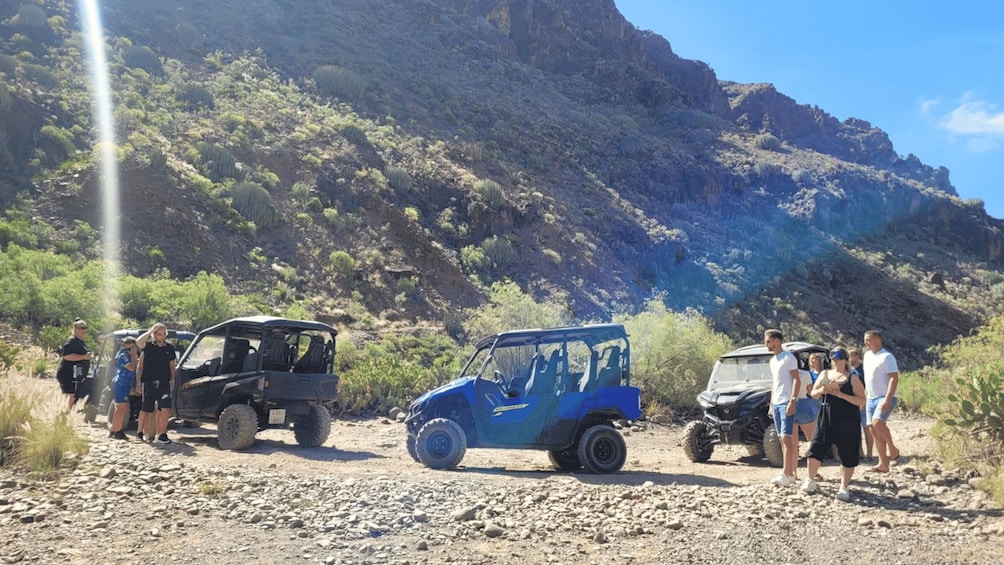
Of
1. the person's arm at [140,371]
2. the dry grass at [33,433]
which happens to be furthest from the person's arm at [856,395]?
the person's arm at [140,371]

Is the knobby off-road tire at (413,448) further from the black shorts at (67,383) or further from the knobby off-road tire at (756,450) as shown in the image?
the black shorts at (67,383)

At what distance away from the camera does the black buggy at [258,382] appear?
11.0m

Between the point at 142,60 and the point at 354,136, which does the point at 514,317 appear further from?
the point at 142,60

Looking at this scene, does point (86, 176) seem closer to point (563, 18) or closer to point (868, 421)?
point (868, 421)

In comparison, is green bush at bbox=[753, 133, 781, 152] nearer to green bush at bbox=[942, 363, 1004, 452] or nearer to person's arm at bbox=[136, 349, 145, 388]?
green bush at bbox=[942, 363, 1004, 452]

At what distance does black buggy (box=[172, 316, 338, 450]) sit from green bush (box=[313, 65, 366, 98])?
3785 centimetres

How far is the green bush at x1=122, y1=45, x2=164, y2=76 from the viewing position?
136ft

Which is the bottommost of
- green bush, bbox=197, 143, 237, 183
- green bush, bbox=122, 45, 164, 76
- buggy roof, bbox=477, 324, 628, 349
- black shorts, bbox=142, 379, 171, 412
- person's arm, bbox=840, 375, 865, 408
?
black shorts, bbox=142, 379, 171, 412

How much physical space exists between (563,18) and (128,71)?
46.2 m

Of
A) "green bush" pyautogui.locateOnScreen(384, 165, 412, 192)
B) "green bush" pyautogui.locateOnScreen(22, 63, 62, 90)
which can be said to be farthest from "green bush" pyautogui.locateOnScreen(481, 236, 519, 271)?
"green bush" pyautogui.locateOnScreen(22, 63, 62, 90)

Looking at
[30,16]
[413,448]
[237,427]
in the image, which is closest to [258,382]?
[237,427]

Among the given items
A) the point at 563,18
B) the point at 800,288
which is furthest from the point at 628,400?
the point at 563,18

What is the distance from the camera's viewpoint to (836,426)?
7.80 meters

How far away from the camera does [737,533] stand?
645 centimetres
